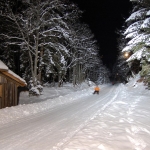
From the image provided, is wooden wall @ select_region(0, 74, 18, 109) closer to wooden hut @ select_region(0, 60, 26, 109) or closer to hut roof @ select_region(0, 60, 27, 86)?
wooden hut @ select_region(0, 60, 26, 109)

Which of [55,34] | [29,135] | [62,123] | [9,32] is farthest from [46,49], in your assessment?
[29,135]

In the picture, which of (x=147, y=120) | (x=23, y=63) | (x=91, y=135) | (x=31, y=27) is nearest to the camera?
(x=91, y=135)

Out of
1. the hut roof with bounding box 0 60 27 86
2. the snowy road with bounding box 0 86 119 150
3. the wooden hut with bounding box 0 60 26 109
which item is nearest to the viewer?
the snowy road with bounding box 0 86 119 150

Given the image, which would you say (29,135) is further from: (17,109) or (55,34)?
(55,34)

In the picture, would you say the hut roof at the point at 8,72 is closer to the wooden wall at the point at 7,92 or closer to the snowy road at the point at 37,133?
the wooden wall at the point at 7,92

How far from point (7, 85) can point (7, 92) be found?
0.54 meters

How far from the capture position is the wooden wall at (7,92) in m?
14.4

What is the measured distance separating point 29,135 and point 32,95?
15.1 metres

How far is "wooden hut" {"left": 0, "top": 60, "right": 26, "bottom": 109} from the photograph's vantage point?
1431cm

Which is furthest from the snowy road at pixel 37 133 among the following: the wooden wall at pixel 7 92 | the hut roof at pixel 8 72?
the hut roof at pixel 8 72

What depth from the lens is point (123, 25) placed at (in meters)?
37.1

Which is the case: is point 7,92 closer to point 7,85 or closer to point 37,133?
point 7,85

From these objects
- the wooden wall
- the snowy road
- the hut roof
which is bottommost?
the snowy road

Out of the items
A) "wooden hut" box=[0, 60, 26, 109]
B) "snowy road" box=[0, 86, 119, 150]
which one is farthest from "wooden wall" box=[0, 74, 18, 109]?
"snowy road" box=[0, 86, 119, 150]
